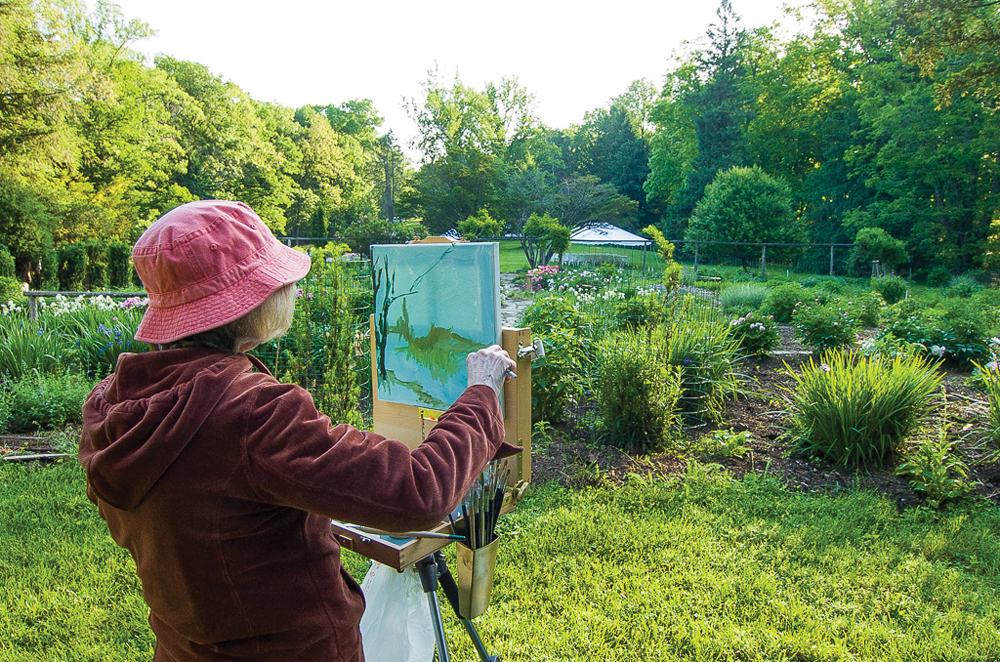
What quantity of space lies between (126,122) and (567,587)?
67.6ft

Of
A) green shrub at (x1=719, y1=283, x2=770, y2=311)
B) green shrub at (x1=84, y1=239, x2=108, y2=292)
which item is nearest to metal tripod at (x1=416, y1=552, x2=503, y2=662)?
green shrub at (x1=719, y1=283, x2=770, y2=311)

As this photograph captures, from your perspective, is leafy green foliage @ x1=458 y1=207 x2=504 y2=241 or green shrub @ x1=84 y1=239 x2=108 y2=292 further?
green shrub @ x1=84 y1=239 x2=108 y2=292

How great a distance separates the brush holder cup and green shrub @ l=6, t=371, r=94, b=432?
14.4ft

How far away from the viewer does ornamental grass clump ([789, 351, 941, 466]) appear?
3.87 meters

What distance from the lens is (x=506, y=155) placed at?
32.8 metres

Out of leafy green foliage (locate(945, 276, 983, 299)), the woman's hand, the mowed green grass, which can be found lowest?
the mowed green grass

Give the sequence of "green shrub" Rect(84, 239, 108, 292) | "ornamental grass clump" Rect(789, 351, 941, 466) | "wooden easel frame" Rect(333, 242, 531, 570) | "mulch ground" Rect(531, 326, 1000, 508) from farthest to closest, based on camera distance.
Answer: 1. "green shrub" Rect(84, 239, 108, 292)
2. "ornamental grass clump" Rect(789, 351, 941, 466)
3. "mulch ground" Rect(531, 326, 1000, 508)
4. "wooden easel frame" Rect(333, 242, 531, 570)

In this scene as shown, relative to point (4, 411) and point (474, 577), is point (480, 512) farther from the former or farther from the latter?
point (4, 411)

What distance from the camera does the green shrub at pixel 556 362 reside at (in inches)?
174

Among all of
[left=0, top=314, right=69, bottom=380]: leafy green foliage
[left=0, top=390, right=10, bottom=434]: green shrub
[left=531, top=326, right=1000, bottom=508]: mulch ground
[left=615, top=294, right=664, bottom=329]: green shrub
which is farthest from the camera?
[left=615, top=294, right=664, bottom=329]: green shrub

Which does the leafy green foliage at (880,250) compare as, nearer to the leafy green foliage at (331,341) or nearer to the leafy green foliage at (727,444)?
the leafy green foliage at (727,444)

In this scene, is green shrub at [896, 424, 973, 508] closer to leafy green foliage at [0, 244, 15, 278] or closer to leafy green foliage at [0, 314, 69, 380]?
leafy green foliage at [0, 314, 69, 380]

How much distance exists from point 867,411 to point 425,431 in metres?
3.15

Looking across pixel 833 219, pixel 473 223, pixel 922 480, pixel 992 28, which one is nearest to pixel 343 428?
pixel 922 480
